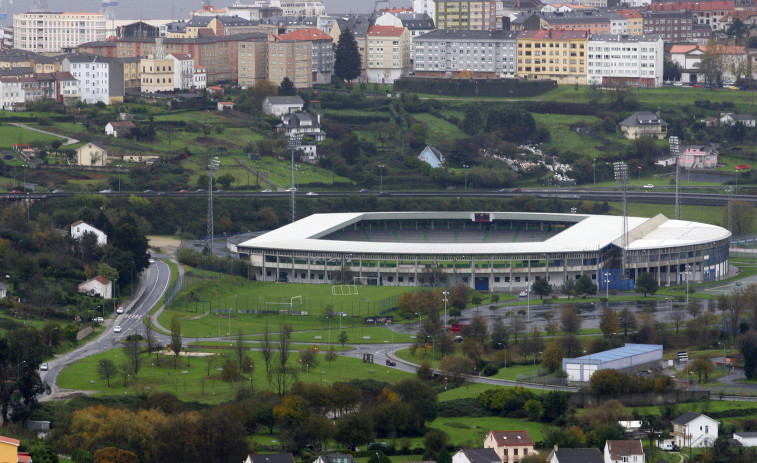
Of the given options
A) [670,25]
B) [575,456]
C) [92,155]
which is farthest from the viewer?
[670,25]

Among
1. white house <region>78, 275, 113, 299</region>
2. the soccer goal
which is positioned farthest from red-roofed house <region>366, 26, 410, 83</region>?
white house <region>78, 275, 113, 299</region>

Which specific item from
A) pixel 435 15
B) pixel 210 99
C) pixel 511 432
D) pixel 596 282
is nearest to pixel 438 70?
pixel 435 15

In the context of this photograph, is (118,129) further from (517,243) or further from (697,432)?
(697,432)

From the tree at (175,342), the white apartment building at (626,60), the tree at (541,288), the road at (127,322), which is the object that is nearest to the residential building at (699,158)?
the white apartment building at (626,60)

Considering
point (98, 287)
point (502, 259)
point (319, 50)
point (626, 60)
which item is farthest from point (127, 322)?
point (626, 60)

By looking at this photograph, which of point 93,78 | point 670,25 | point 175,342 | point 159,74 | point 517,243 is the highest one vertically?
point 670,25

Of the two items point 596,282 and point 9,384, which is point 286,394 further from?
point 596,282
